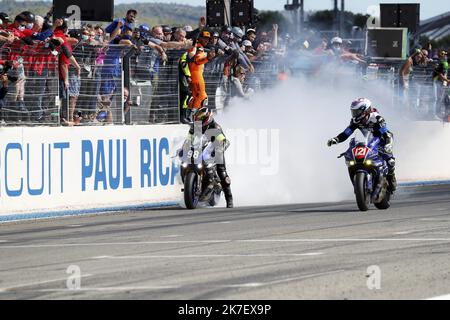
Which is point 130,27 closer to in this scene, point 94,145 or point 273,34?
point 94,145

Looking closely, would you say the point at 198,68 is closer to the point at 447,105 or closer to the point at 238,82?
the point at 238,82

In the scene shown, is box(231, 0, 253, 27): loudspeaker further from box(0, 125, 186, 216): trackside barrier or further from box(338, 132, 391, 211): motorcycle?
box(338, 132, 391, 211): motorcycle

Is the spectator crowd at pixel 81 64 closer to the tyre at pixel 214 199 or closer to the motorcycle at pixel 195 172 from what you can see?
the motorcycle at pixel 195 172

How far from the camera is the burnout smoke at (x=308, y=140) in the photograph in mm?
24219

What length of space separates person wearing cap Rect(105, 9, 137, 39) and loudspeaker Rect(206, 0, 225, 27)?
12.7 feet

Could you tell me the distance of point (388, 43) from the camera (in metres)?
29.9

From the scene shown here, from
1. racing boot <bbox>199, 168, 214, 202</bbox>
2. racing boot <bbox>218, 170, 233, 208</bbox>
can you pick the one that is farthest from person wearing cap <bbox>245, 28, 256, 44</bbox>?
racing boot <bbox>199, 168, 214, 202</bbox>

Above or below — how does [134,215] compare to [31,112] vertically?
below

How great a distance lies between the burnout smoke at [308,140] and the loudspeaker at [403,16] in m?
2.74

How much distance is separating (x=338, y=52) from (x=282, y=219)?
37.7 feet

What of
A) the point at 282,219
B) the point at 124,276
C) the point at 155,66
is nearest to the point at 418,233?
the point at 282,219

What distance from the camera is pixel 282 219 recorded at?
17.2 meters

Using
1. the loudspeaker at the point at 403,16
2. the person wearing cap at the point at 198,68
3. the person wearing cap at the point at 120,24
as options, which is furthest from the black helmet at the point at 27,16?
the loudspeaker at the point at 403,16

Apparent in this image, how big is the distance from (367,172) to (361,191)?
0.43 metres
